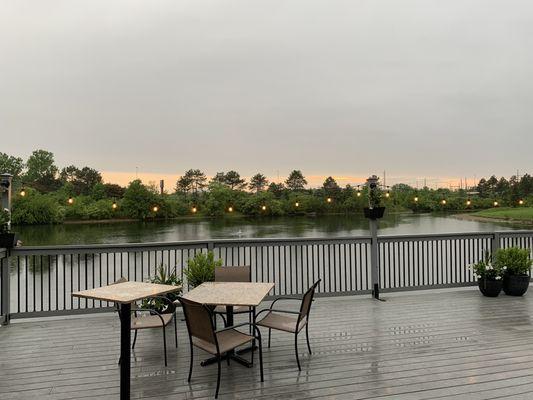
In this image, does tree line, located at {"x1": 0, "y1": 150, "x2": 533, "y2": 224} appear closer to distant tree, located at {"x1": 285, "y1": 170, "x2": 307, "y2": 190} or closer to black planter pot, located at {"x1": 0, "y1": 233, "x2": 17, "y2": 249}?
distant tree, located at {"x1": 285, "y1": 170, "x2": 307, "y2": 190}

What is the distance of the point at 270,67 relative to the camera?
1686 centimetres

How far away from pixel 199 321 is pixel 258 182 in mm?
42435

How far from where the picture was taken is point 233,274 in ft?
14.8

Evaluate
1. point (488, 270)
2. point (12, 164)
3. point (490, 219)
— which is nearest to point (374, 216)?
point (488, 270)

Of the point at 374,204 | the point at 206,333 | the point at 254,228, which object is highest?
the point at 374,204

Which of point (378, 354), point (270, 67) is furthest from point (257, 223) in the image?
point (378, 354)

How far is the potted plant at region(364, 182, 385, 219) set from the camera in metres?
6.16

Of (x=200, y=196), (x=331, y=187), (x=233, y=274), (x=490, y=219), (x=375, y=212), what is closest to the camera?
(x=233, y=274)

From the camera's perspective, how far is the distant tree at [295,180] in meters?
41.2

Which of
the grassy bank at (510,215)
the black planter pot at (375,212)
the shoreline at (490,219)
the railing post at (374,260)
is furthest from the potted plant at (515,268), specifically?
the shoreline at (490,219)

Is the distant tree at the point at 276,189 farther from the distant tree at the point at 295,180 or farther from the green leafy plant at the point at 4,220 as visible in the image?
the green leafy plant at the point at 4,220

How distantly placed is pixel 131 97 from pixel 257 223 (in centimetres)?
2119

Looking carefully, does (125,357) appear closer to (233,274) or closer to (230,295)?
(230,295)

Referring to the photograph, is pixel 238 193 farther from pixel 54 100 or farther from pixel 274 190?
pixel 54 100
